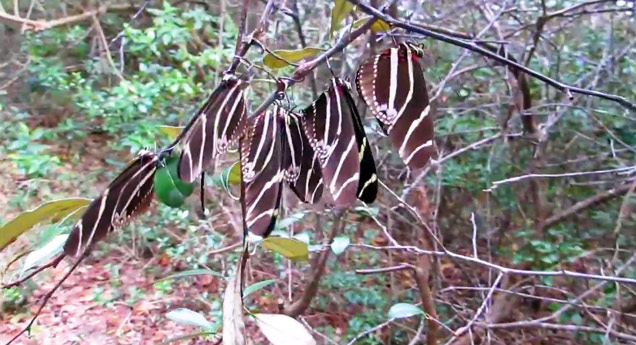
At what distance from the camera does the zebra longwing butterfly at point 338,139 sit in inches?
14.4

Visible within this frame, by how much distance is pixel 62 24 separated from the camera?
3604 mm

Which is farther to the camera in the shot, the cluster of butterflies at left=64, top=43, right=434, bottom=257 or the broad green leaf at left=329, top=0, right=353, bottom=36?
the broad green leaf at left=329, top=0, right=353, bottom=36

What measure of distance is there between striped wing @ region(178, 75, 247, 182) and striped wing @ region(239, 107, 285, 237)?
1cm

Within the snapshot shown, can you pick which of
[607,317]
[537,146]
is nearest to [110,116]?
[537,146]

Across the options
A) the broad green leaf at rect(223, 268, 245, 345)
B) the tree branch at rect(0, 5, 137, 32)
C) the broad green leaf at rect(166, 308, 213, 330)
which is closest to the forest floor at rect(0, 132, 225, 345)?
the tree branch at rect(0, 5, 137, 32)

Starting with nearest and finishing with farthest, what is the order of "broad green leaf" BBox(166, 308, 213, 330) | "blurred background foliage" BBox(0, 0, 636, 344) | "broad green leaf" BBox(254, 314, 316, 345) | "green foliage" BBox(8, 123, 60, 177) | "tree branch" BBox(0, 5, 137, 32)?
1. "broad green leaf" BBox(254, 314, 316, 345)
2. "broad green leaf" BBox(166, 308, 213, 330)
3. "blurred background foliage" BBox(0, 0, 636, 344)
4. "green foliage" BBox(8, 123, 60, 177)
5. "tree branch" BBox(0, 5, 137, 32)

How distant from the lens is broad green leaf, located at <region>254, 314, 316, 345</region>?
17.9 inches

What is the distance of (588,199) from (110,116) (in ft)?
7.42

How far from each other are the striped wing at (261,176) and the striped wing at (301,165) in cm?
2

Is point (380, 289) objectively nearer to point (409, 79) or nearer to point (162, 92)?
point (162, 92)

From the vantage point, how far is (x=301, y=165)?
41cm

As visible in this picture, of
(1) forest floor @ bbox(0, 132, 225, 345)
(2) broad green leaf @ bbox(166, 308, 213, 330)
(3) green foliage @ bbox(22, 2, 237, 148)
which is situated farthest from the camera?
(3) green foliage @ bbox(22, 2, 237, 148)

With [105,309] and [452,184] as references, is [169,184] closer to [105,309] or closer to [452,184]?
[452,184]

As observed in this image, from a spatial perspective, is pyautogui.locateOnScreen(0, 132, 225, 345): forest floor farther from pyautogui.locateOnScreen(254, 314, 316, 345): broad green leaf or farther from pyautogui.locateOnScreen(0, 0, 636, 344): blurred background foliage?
pyautogui.locateOnScreen(254, 314, 316, 345): broad green leaf
